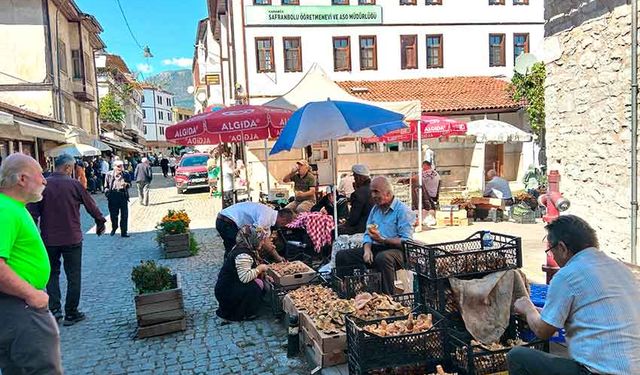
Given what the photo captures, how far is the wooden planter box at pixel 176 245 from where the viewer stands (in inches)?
364

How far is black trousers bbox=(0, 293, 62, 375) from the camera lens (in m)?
2.81

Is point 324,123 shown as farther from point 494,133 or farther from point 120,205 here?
point 494,133

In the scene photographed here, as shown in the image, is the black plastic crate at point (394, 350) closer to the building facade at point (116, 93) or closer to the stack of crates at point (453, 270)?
the stack of crates at point (453, 270)

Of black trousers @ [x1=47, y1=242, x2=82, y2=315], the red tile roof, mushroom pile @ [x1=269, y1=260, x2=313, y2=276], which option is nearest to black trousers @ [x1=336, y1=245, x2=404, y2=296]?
mushroom pile @ [x1=269, y1=260, x2=313, y2=276]

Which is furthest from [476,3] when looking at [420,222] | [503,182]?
[420,222]

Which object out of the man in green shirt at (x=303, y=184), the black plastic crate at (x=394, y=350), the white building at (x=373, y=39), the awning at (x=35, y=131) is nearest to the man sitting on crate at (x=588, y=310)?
the black plastic crate at (x=394, y=350)

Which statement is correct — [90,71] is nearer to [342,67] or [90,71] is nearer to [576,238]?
[342,67]

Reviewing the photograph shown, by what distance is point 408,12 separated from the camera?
75.2 feet

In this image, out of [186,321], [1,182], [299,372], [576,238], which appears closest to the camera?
[576,238]

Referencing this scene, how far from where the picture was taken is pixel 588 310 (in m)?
2.61

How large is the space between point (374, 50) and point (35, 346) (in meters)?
21.7

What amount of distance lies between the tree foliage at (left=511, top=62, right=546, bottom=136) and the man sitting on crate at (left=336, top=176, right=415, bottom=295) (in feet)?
48.2

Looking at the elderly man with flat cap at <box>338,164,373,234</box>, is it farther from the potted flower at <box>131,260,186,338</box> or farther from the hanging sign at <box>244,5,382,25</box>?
the hanging sign at <box>244,5,382,25</box>

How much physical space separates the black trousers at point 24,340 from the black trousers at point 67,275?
301 cm
